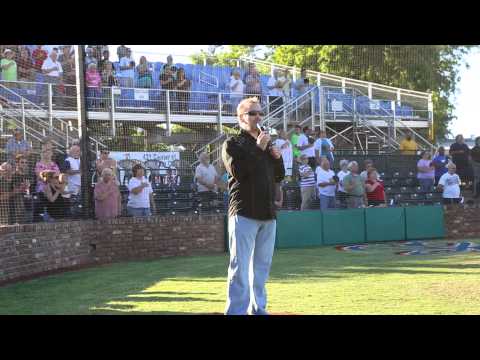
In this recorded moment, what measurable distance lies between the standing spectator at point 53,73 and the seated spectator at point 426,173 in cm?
1118

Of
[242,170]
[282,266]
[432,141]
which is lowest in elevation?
[282,266]

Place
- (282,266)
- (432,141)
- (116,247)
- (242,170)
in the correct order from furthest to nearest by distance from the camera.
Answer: (432,141)
(116,247)
(282,266)
(242,170)

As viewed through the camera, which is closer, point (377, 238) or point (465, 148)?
point (377, 238)

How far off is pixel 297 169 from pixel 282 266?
6.13 metres

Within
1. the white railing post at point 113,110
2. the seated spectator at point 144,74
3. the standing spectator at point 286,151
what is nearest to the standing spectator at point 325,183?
the standing spectator at point 286,151

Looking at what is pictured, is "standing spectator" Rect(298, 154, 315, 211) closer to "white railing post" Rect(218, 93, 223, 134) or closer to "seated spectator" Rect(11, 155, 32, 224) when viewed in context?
"white railing post" Rect(218, 93, 223, 134)

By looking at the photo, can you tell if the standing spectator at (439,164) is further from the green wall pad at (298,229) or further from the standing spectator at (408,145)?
the green wall pad at (298,229)

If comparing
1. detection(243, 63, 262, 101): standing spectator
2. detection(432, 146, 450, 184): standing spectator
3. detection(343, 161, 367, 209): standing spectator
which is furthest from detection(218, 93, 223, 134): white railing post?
detection(432, 146, 450, 184): standing spectator

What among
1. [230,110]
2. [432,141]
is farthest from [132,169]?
[432,141]

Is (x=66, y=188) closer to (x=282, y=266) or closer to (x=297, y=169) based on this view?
(x=282, y=266)

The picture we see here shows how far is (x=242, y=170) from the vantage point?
6680 millimetres

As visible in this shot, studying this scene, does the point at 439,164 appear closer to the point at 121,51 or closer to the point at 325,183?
the point at 325,183

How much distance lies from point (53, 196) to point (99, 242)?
1.67 meters

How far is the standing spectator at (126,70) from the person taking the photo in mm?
16250
